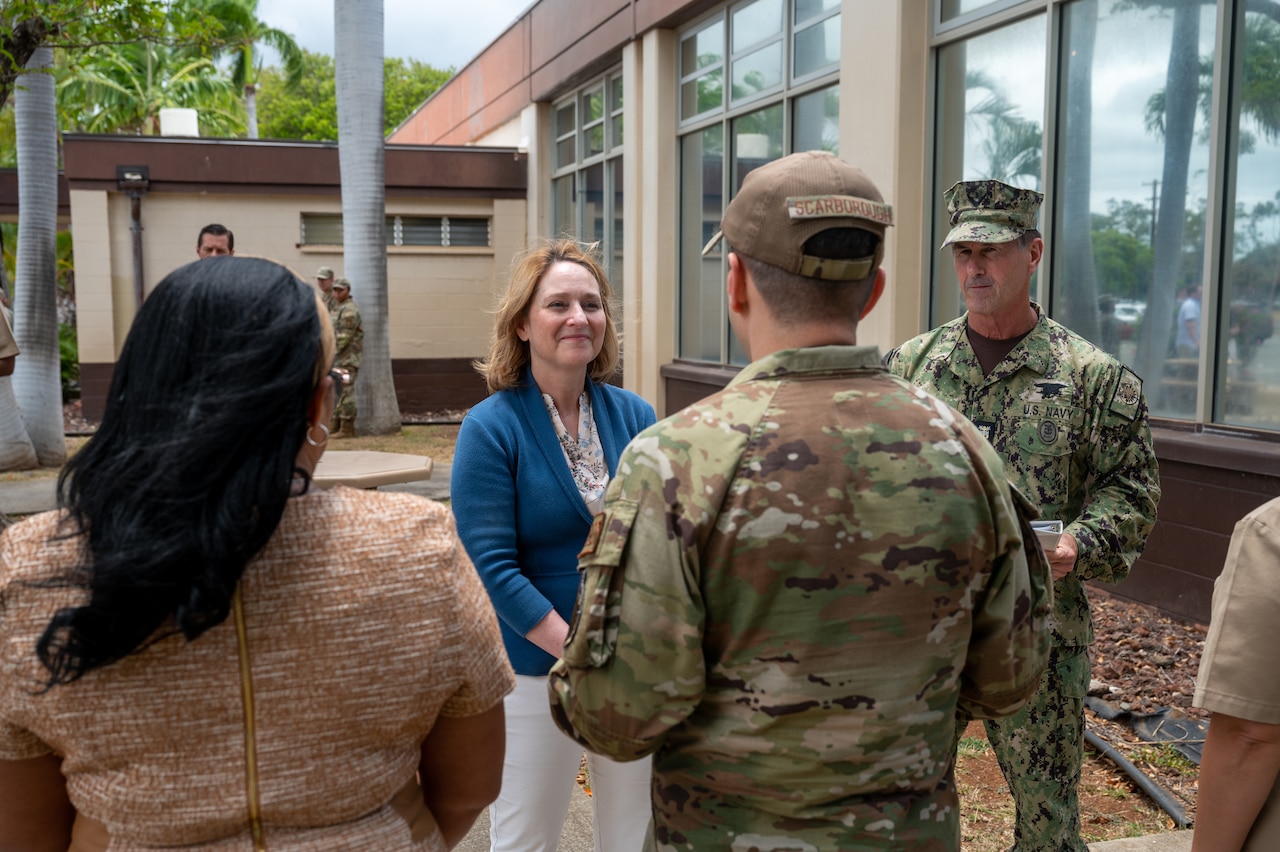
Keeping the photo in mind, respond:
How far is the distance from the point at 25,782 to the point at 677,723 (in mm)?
881

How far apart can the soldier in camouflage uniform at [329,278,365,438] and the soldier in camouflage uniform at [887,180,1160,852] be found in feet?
40.7

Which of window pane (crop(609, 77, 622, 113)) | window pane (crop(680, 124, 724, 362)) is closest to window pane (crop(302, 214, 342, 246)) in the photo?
window pane (crop(609, 77, 622, 113))

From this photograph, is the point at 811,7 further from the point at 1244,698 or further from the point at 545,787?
the point at 1244,698

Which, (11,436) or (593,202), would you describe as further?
(593,202)

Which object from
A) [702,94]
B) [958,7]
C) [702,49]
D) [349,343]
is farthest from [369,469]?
[349,343]

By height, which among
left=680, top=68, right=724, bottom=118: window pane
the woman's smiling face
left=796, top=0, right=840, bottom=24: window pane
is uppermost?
left=796, top=0, right=840, bottom=24: window pane

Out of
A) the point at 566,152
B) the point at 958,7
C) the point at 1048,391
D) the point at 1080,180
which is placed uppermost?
the point at 566,152

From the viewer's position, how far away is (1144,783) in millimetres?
4160

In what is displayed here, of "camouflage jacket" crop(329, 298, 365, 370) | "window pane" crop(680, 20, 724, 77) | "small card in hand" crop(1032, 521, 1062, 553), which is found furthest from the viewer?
"camouflage jacket" crop(329, 298, 365, 370)

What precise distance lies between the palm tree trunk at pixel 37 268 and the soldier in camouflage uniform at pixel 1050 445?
11.6m

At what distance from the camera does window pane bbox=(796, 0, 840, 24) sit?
9727 millimetres

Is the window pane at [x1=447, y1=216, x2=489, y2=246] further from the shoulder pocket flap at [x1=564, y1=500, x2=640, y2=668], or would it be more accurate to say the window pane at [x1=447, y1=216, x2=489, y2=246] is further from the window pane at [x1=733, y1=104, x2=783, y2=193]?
the shoulder pocket flap at [x1=564, y1=500, x2=640, y2=668]

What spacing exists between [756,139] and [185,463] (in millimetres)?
10501

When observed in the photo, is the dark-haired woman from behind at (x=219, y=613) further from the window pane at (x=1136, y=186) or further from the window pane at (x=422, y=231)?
the window pane at (x=422, y=231)
